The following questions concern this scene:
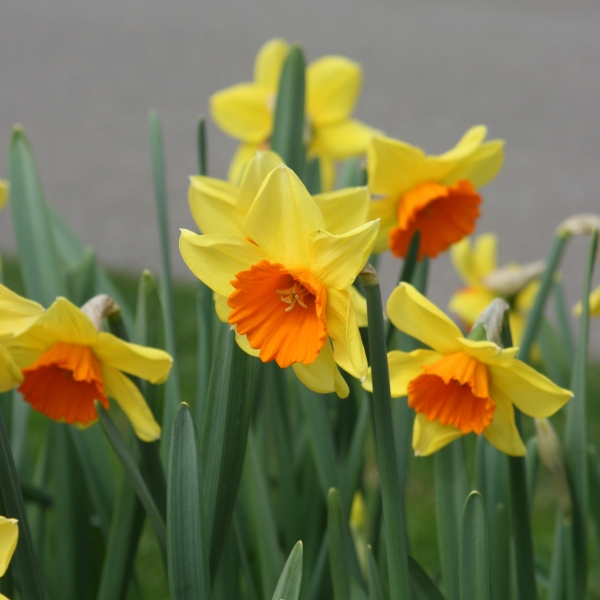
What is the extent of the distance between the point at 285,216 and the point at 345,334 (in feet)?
0.30

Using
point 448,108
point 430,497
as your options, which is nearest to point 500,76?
point 448,108

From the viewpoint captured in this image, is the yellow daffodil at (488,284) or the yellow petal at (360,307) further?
the yellow daffodil at (488,284)

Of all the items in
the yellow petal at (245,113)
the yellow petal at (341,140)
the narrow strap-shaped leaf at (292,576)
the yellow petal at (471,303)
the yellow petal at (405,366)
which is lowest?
the yellow petal at (471,303)

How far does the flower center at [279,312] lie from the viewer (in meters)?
0.53

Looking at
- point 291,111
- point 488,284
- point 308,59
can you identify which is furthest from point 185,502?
point 308,59

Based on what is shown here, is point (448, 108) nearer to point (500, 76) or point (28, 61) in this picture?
point (500, 76)

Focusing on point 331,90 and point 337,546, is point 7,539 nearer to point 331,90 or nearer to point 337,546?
point 337,546

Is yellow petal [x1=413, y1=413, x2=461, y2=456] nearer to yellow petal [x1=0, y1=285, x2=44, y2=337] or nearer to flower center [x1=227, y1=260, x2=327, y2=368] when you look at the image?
flower center [x1=227, y1=260, x2=327, y2=368]

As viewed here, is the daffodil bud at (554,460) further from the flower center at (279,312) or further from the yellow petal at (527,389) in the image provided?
the flower center at (279,312)

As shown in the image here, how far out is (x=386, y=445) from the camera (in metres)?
0.55

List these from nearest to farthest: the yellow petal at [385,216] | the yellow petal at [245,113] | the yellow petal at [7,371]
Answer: the yellow petal at [7,371] → the yellow petal at [385,216] → the yellow petal at [245,113]

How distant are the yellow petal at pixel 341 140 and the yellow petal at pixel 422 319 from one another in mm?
627

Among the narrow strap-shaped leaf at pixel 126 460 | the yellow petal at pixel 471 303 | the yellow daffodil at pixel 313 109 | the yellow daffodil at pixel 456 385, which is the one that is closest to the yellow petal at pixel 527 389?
the yellow daffodil at pixel 456 385

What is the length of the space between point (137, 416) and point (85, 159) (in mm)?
4266
